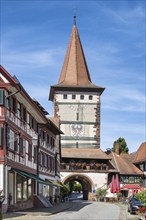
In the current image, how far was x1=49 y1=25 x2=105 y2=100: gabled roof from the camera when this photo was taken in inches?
3551

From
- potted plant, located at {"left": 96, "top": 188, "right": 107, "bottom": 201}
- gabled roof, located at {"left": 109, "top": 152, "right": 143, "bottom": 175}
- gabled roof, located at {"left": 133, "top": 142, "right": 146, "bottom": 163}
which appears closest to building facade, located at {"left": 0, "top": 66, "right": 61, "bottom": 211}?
potted plant, located at {"left": 96, "top": 188, "right": 107, "bottom": 201}

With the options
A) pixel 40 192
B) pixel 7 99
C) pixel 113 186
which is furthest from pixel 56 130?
pixel 7 99

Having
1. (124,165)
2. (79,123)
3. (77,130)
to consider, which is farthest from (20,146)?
(124,165)

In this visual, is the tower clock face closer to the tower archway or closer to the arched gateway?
the arched gateway

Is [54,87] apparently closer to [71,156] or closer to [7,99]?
[71,156]

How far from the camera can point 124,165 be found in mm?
87000

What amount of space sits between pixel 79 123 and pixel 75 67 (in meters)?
12.1

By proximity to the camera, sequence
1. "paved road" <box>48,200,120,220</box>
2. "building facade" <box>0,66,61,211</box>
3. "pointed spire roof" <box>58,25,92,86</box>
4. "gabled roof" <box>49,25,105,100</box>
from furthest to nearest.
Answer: "pointed spire roof" <box>58,25,92,86</box> < "gabled roof" <box>49,25,105,100</box> < "building facade" <box>0,66,61,211</box> < "paved road" <box>48,200,120,220</box>

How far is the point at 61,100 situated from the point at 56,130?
3204 cm

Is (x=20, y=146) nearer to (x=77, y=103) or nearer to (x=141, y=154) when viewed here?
(x=77, y=103)

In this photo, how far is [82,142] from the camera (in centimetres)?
8538

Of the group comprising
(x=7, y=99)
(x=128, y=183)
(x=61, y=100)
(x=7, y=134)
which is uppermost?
(x=61, y=100)

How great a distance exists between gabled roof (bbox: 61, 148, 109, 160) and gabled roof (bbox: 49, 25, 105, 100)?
41.2 feet

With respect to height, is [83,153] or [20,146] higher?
[83,153]
